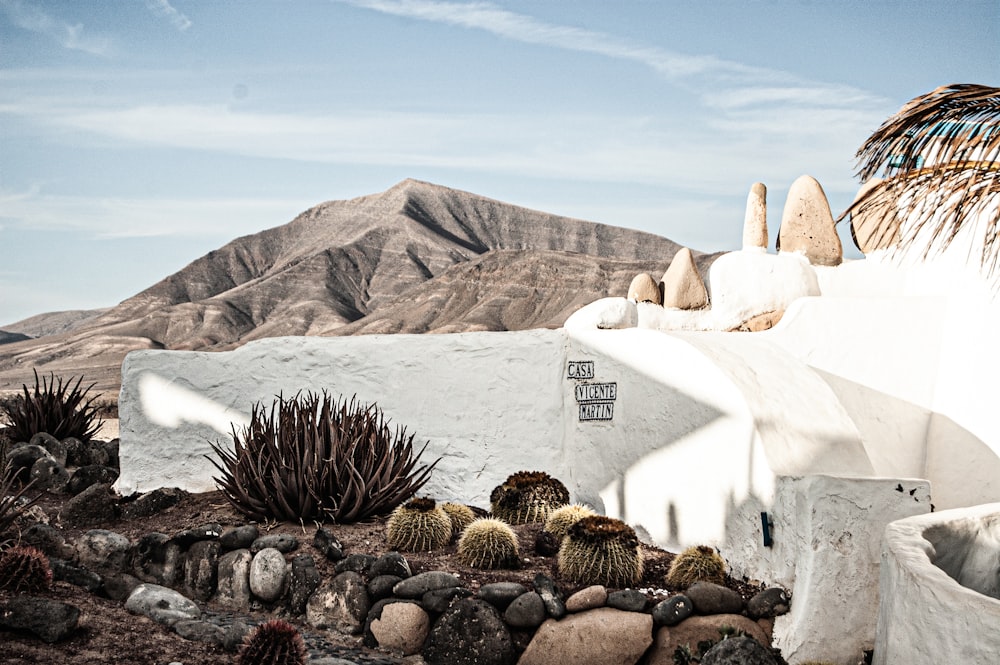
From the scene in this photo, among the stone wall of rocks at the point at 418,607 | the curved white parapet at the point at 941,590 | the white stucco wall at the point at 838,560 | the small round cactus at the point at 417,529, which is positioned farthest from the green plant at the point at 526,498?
the curved white parapet at the point at 941,590

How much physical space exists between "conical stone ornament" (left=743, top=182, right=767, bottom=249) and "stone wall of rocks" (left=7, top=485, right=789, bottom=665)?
4653 millimetres

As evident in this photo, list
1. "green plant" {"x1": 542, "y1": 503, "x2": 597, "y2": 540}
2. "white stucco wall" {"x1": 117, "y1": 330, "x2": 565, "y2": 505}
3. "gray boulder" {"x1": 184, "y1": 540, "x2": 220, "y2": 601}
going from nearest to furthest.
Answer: "gray boulder" {"x1": 184, "y1": 540, "x2": 220, "y2": 601} → "green plant" {"x1": 542, "y1": 503, "x2": 597, "y2": 540} → "white stucco wall" {"x1": 117, "y1": 330, "x2": 565, "y2": 505}

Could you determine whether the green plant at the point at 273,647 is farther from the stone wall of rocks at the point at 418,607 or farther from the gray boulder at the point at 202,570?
the gray boulder at the point at 202,570

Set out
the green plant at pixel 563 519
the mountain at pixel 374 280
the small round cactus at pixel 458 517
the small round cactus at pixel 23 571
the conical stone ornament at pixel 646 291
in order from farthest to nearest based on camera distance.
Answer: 1. the mountain at pixel 374 280
2. the conical stone ornament at pixel 646 291
3. the small round cactus at pixel 458 517
4. the green plant at pixel 563 519
5. the small round cactus at pixel 23 571

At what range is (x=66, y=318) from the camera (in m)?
96.9

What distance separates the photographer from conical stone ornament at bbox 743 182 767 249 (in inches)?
365

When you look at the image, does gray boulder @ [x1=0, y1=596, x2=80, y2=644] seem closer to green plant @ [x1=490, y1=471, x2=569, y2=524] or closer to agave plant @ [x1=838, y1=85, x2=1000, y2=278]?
green plant @ [x1=490, y1=471, x2=569, y2=524]

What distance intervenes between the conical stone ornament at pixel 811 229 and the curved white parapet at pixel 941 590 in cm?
456

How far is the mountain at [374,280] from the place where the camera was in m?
63.4

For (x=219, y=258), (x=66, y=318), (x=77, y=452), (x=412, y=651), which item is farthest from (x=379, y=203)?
(x=412, y=651)

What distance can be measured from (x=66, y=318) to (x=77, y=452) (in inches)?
3731

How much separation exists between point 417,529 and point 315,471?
3.13 ft

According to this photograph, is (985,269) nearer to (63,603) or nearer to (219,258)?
(63,603)

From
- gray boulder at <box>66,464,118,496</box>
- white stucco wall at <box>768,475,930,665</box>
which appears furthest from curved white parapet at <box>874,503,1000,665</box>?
gray boulder at <box>66,464,118,496</box>
